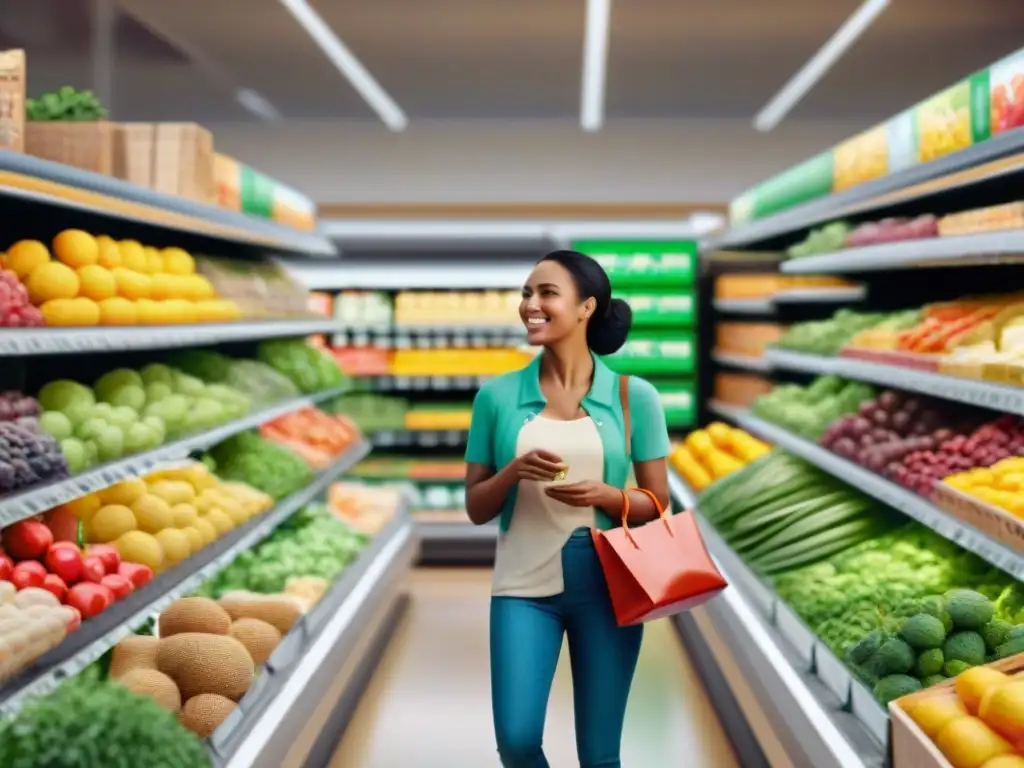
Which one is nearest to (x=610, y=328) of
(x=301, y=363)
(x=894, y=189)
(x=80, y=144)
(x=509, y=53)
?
(x=894, y=189)

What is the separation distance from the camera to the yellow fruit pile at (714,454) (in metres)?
6.95

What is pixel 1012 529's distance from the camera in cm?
323

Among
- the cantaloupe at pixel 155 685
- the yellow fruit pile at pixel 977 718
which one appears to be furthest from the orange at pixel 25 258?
the yellow fruit pile at pixel 977 718

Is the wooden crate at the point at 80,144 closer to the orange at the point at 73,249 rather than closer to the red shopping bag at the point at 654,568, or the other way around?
the orange at the point at 73,249

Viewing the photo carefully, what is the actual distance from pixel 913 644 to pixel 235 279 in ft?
11.9

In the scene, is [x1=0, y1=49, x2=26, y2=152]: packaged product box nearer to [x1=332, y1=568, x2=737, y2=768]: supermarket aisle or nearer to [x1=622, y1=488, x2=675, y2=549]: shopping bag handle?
[x1=622, y1=488, x2=675, y2=549]: shopping bag handle

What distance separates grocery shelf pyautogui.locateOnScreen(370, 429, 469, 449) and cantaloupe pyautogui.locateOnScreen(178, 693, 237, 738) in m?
5.40

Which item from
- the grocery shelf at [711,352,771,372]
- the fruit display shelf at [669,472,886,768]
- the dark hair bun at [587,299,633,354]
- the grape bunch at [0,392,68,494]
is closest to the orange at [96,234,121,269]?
the grape bunch at [0,392,68,494]

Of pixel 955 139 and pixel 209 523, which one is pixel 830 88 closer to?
pixel 955 139

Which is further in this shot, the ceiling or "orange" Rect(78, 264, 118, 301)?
the ceiling

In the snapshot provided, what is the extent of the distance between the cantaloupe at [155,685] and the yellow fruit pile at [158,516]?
19.7 inches

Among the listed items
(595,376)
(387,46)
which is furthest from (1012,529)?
(387,46)

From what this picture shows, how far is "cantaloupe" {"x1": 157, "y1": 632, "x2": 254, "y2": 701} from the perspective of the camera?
3.57m

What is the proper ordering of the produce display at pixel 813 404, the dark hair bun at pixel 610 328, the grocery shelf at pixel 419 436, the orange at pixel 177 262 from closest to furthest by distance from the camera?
1. the dark hair bun at pixel 610 328
2. the orange at pixel 177 262
3. the produce display at pixel 813 404
4. the grocery shelf at pixel 419 436
